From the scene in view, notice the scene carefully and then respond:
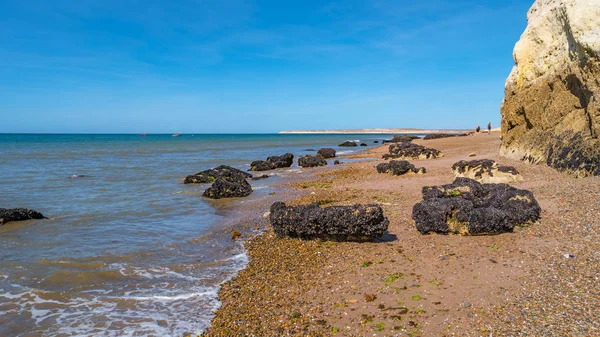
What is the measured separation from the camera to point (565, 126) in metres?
12.5

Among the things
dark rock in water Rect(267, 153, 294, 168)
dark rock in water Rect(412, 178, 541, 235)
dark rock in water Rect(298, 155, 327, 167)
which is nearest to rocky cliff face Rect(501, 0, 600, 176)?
dark rock in water Rect(412, 178, 541, 235)

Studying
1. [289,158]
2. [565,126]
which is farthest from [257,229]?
[289,158]

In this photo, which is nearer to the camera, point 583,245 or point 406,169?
point 583,245

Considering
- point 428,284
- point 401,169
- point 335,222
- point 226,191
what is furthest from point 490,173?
point 226,191

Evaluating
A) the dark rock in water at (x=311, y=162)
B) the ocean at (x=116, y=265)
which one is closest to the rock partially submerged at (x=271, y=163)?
the dark rock in water at (x=311, y=162)

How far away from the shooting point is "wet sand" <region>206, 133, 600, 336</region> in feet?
14.1

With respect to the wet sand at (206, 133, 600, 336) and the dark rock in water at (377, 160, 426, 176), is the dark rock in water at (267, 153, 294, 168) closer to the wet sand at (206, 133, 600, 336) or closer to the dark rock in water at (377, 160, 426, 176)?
the dark rock in water at (377, 160, 426, 176)

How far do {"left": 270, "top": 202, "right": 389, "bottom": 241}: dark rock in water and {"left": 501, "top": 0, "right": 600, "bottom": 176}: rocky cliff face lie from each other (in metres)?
6.84

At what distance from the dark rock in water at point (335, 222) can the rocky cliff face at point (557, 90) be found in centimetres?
684

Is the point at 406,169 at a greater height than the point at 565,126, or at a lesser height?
lesser

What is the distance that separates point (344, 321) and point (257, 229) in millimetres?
5205

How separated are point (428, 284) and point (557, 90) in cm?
1171

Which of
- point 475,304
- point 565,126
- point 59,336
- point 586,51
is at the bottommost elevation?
point 59,336

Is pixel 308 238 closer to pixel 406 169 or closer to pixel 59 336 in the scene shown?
pixel 59 336
